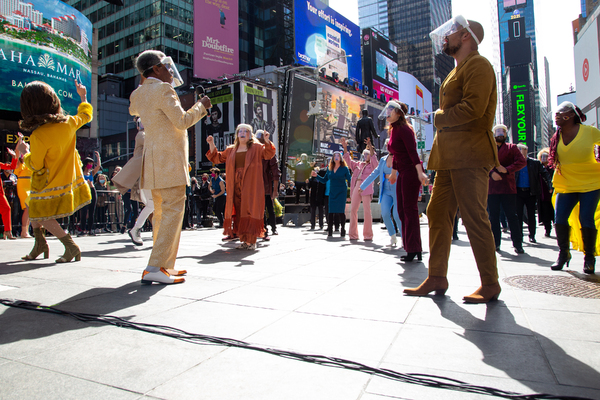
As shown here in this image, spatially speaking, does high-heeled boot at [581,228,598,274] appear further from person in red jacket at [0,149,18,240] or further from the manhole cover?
person in red jacket at [0,149,18,240]

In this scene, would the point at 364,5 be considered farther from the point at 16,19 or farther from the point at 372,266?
the point at 372,266

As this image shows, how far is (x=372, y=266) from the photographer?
184 inches

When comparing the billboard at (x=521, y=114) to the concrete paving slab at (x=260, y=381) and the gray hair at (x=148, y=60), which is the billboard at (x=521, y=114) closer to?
the gray hair at (x=148, y=60)

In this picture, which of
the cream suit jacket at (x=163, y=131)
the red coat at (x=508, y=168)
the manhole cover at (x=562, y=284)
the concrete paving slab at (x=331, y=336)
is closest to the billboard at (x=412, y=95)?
the red coat at (x=508, y=168)

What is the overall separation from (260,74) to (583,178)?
36.8 meters

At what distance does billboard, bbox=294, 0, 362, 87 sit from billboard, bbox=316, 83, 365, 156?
7.54 ft

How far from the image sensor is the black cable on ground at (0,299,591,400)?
5.04 feet

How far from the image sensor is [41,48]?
25062mm

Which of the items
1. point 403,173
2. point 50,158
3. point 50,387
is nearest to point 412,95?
point 403,173

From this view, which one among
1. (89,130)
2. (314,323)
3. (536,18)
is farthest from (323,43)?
(536,18)

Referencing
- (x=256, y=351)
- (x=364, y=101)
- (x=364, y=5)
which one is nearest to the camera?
(x=256, y=351)

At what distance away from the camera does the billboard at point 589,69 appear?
87.3 feet

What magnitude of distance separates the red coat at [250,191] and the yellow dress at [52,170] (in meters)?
1.98

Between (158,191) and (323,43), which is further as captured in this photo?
(323,43)
